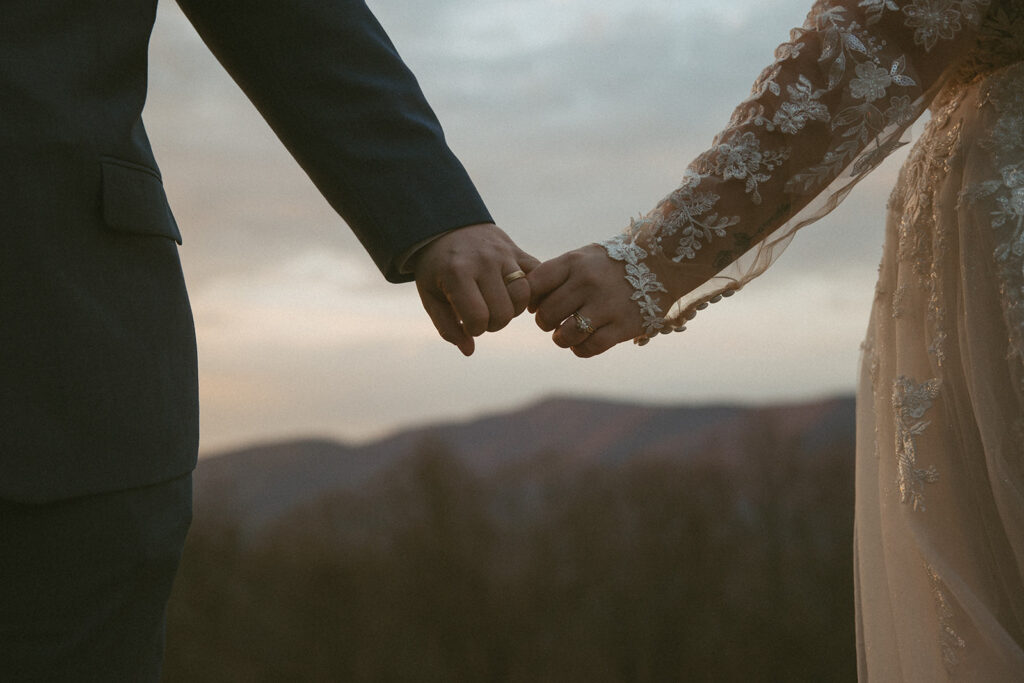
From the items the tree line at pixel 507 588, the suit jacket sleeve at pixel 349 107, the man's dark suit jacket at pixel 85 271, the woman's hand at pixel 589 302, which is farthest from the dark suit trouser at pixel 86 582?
the tree line at pixel 507 588

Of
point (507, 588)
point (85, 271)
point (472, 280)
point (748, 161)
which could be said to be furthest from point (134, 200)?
point (507, 588)

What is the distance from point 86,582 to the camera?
2.59 ft

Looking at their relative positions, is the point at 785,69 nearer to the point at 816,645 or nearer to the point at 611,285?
the point at 611,285

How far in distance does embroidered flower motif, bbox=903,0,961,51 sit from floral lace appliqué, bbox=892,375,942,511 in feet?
1.50

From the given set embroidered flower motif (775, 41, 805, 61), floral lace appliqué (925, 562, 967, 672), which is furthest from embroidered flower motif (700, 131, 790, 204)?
floral lace appliqué (925, 562, 967, 672)

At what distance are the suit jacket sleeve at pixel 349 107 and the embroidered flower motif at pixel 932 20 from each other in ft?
2.09

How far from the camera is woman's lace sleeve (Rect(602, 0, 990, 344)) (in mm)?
1146

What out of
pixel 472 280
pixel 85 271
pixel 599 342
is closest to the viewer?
pixel 85 271

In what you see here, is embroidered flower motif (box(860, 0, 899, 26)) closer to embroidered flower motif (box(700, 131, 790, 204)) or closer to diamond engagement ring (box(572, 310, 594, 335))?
embroidered flower motif (box(700, 131, 790, 204))

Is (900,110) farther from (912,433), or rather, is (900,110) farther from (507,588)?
(507,588)

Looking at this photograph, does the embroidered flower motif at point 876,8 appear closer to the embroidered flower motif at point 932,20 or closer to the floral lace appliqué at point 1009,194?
the embroidered flower motif at point 932,20

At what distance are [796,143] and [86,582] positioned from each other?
39.7 inches

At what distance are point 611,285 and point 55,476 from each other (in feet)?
2.65

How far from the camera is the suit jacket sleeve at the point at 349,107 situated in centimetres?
114
